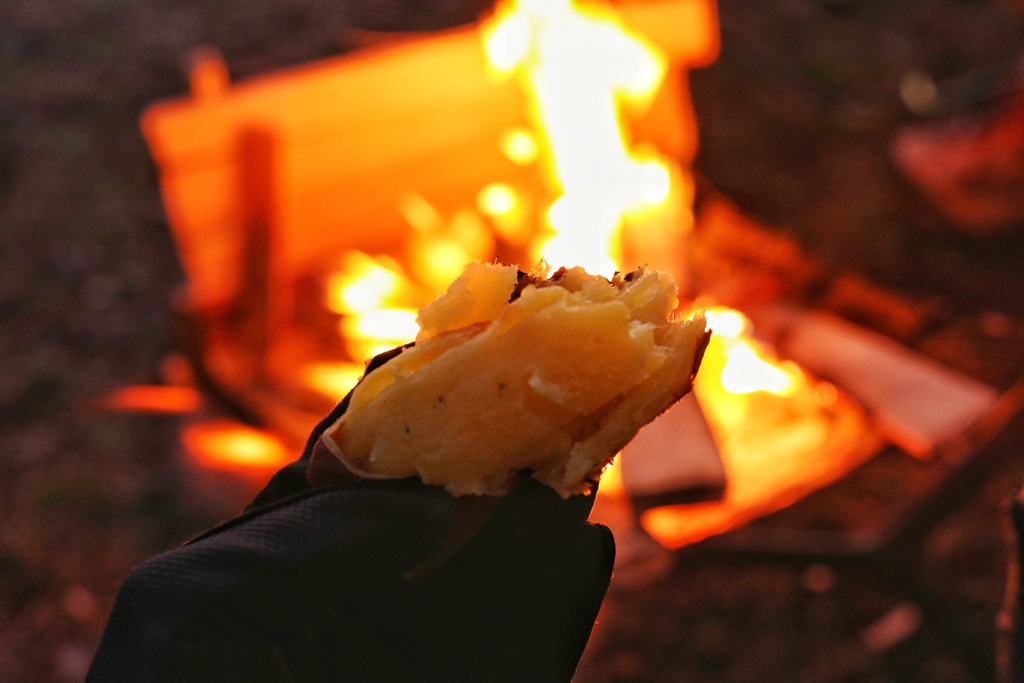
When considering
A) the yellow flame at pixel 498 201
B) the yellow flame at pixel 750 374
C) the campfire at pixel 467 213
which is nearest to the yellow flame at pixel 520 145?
the campfire at pixel 467 213

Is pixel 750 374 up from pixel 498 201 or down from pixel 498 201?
down

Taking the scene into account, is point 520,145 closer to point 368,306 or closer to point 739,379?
point 368,306

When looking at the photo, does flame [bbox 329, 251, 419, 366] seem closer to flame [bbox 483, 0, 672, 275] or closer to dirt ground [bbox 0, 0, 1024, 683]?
flame [bbox 483, 0, 672, 275]

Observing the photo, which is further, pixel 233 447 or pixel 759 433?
pixel 233 447

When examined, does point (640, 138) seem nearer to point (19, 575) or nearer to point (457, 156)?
point (457, 156)

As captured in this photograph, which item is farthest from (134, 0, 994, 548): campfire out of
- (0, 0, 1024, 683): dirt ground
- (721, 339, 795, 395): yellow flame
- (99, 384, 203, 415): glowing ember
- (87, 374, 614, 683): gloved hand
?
(87, 374, 614, 683): gloved hand

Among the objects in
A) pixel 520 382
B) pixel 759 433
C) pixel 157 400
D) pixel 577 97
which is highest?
pixel 520 382

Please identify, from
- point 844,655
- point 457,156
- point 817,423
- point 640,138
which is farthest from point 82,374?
point 844,655

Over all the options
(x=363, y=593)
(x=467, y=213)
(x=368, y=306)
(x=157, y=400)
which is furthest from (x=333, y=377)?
(x=363, y=593)
